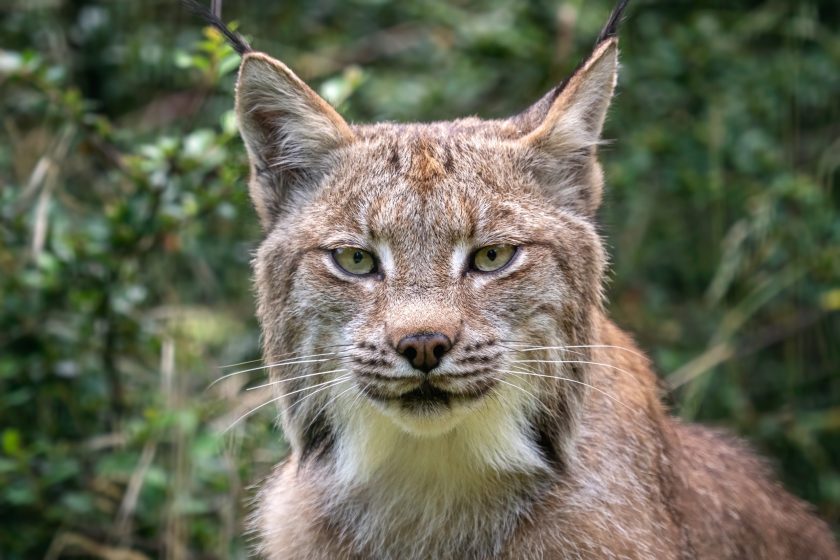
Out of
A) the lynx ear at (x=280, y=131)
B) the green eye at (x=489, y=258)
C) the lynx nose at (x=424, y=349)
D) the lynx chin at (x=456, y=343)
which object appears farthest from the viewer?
the lynx ear at (x=280, y=131)

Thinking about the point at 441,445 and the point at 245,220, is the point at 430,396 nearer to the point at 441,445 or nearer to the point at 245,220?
the point at 441,445

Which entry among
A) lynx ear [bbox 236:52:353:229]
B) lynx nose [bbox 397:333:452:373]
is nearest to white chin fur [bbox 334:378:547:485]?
lynx nose [bbox 397:333:452:373]

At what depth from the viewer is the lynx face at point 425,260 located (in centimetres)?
423

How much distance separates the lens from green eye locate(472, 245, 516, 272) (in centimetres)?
445

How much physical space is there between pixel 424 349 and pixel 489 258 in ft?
1.88

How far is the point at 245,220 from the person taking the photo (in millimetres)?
7645

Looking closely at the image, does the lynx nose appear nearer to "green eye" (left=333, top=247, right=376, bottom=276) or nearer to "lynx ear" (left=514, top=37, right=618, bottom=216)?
"green eye" (left=333, top=247, right=376, bottom=276)

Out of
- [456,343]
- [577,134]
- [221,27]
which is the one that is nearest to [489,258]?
[456,343]

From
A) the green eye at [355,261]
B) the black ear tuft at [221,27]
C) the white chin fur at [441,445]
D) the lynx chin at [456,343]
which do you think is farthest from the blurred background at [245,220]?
the green eye at [355,261]

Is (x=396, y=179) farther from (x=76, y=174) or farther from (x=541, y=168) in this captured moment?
(x=76, y=174)

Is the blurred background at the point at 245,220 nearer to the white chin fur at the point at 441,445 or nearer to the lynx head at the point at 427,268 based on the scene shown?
the lynx head at the point at 427,268

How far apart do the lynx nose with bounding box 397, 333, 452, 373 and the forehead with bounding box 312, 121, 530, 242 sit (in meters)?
0.48

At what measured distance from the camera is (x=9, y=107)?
8.05 meters

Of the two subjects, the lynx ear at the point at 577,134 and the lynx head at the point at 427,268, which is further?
the lynx ear at the point at 577,134
